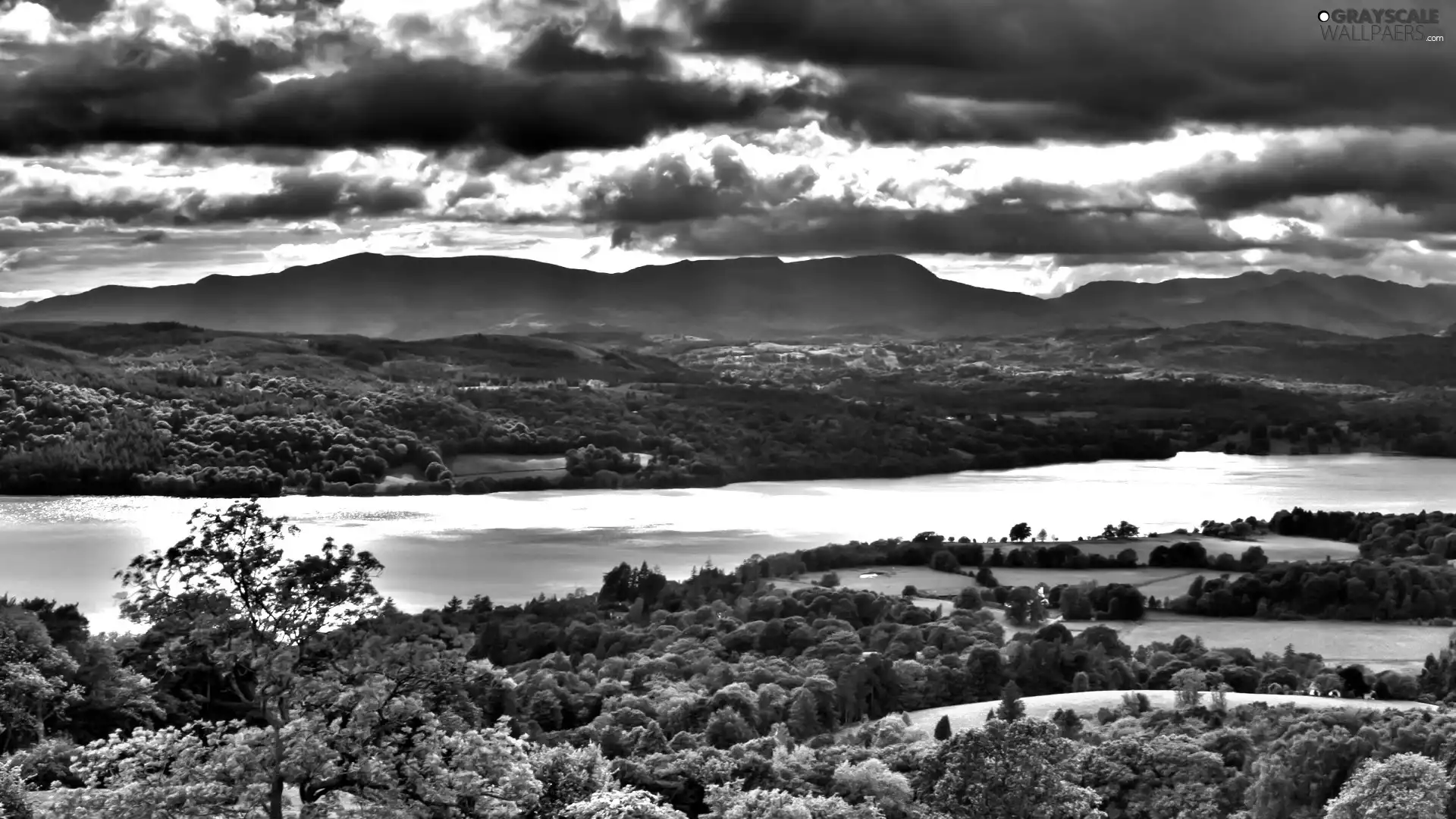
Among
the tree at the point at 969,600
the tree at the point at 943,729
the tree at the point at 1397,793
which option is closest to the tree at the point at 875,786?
the tree at the point at 1397,793

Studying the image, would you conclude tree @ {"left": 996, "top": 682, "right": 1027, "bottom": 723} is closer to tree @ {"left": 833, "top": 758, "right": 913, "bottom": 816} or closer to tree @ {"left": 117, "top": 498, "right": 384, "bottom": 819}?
tree @ {"left": 833, "top": 758, "right": 913, "bottom": 816}

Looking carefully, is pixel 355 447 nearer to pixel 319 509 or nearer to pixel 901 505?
pixel 319 509

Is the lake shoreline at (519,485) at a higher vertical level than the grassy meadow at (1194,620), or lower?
higher

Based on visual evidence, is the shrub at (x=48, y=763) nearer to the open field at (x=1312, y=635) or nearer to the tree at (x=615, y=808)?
the tree at (x=615, y=808)

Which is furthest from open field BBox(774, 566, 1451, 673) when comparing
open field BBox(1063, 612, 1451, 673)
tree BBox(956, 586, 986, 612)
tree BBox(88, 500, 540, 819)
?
tree BBox(88, 500, 540, 819)

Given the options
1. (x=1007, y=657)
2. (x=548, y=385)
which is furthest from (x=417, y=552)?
(x=548, y=385)

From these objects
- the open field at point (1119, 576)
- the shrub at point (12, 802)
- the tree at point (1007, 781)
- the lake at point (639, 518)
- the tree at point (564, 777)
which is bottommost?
the open field at point (1119, 576)

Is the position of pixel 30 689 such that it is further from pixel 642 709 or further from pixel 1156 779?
pixel 1156 779
